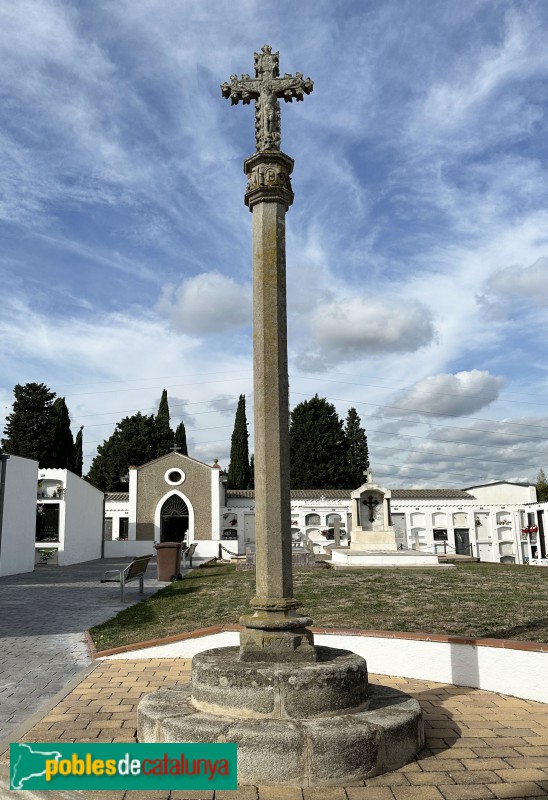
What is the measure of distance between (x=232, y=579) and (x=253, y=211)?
13.4 meters

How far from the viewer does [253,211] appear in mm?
5816

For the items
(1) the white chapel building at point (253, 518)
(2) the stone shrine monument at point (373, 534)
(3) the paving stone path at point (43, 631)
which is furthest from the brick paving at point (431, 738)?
(1) the white chapel building at point (253, 518)

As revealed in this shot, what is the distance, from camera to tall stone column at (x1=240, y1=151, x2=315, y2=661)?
4840 mm

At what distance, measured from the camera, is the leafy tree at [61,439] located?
161ft

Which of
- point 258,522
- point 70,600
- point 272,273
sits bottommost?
point 70,600

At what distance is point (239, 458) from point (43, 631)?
44973 millimetres

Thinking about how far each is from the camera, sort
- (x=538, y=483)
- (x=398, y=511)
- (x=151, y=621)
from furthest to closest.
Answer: (x=538, y=483) → (x=398, y=511) → (x=151, y=621)

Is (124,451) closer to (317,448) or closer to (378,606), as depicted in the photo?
(317,448)

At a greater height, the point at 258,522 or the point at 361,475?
the point at 361,475

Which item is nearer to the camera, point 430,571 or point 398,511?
point 430,571

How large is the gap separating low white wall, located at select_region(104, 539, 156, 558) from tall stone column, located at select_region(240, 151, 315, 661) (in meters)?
32.6

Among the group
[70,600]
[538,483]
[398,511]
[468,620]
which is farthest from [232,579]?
[538,483]

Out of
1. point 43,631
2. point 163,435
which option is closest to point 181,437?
point 163,435

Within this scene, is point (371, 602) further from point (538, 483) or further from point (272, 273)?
point (538, 483)
